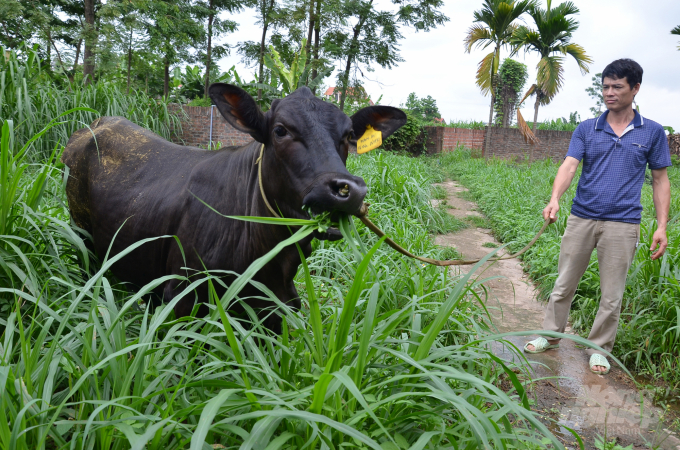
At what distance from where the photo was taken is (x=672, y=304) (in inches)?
128

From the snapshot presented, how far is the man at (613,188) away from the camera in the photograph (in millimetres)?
3088

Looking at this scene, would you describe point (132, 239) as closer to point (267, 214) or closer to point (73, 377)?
point (267, 214)

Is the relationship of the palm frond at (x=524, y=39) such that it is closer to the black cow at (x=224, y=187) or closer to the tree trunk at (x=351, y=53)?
the tree trunk at (x=351, y=53)

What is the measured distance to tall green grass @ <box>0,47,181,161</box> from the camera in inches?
188

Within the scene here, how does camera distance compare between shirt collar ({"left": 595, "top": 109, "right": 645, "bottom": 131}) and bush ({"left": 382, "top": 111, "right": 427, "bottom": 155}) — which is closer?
shirt collar ({"left": 595, "top": 109, "right": 645, "bottom": 131})

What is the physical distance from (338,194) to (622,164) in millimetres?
2379

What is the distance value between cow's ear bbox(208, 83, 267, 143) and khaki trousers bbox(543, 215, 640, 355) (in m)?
2.37

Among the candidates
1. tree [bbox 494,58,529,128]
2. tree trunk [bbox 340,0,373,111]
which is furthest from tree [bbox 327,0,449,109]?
tree [bbox 494,58,529,128]

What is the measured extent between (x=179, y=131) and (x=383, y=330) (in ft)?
28.5

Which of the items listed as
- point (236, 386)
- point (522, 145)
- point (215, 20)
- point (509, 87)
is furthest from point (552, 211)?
point (509, 87)

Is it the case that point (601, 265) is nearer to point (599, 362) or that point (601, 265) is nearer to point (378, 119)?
point (599, 362)

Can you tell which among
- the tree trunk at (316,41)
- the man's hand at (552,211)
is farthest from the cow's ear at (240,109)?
the tree trunk at (316,41)

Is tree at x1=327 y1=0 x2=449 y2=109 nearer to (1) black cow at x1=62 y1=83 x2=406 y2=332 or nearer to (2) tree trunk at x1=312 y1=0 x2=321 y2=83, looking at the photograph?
(2) tree trunk at x1=312 y1=0 x2=321 y2=83

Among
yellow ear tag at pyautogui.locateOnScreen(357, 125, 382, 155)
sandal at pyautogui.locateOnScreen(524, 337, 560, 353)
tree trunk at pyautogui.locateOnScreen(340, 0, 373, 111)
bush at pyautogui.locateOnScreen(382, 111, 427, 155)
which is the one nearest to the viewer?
yellow ear tag at pyautogui.locateOnScreen(357, 125, 382, 155)
